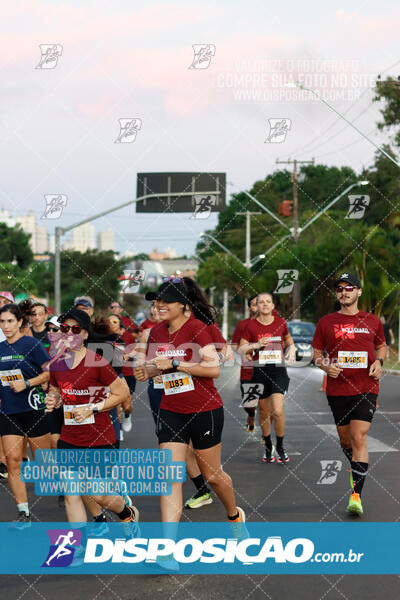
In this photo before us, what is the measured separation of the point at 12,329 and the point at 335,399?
109 inches

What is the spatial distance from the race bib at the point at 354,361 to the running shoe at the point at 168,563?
2381 mm

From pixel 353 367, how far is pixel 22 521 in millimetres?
2983

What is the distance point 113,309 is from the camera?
11.5 metres

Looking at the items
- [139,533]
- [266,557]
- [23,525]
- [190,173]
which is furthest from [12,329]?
[190,173]

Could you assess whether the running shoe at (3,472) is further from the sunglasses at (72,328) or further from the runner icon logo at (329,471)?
the sunglasses at (72,328)

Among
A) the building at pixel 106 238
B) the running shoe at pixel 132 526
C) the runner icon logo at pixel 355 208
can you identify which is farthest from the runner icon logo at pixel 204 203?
the building at pixel 106 238

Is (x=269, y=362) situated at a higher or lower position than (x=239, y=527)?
higher

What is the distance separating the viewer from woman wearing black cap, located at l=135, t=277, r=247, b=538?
218 inches

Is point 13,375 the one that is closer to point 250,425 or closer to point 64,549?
point 64,549

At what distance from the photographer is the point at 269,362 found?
9.46m

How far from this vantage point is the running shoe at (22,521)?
255 inches

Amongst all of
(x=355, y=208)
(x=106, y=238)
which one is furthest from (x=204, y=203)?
(x=106, y=238)

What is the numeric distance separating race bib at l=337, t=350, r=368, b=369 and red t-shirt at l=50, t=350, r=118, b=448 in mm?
2292

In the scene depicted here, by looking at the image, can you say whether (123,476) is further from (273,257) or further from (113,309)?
(273,257)
